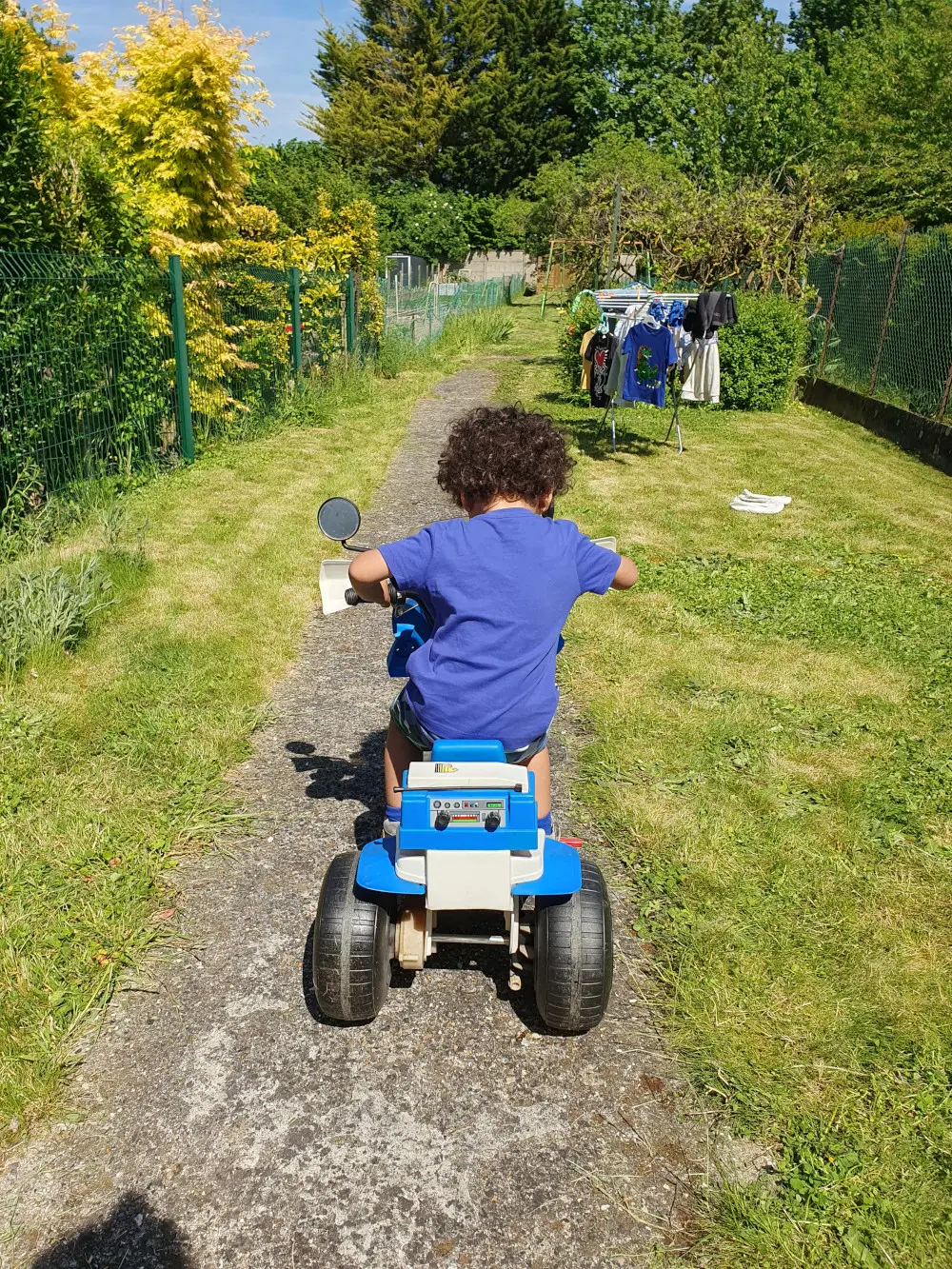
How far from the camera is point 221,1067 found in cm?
244

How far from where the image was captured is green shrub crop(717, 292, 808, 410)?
43.9 ft

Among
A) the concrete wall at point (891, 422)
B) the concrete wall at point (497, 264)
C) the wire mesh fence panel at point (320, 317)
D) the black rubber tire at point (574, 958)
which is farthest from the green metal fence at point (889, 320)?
the concrete wall at point (497, 264)

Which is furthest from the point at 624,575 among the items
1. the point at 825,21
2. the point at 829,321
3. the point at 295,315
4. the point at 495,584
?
the point at 825,21

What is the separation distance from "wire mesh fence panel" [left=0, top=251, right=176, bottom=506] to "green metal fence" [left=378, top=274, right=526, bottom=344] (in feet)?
31.4

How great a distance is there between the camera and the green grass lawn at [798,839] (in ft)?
7.07

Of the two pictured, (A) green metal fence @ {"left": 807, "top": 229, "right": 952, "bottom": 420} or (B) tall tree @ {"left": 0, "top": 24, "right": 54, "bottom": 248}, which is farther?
(A) green metal fence @ {"left": 807, "top": 229, "right": 952, "bottom": 420}

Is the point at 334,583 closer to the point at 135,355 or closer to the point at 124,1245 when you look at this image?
the point at 124,1245

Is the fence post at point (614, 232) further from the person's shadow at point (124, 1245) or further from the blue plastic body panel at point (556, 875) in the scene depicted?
the person's shadow at point (124, 1245)

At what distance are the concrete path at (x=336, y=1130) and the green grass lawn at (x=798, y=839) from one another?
0.72 feet

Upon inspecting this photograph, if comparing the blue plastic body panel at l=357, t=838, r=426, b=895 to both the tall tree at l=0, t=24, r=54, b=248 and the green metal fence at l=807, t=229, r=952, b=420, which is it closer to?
the tall tree at l=0, t=24, r=54, b=248

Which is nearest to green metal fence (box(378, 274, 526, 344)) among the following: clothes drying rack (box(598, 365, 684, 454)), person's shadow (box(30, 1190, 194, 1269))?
clothes drying rack (box(598, 365, 684, 454))

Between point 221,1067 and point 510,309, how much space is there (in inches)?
1326

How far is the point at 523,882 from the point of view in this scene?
2.21 m

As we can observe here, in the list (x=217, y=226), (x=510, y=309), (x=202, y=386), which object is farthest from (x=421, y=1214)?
(x=510, y=309)
